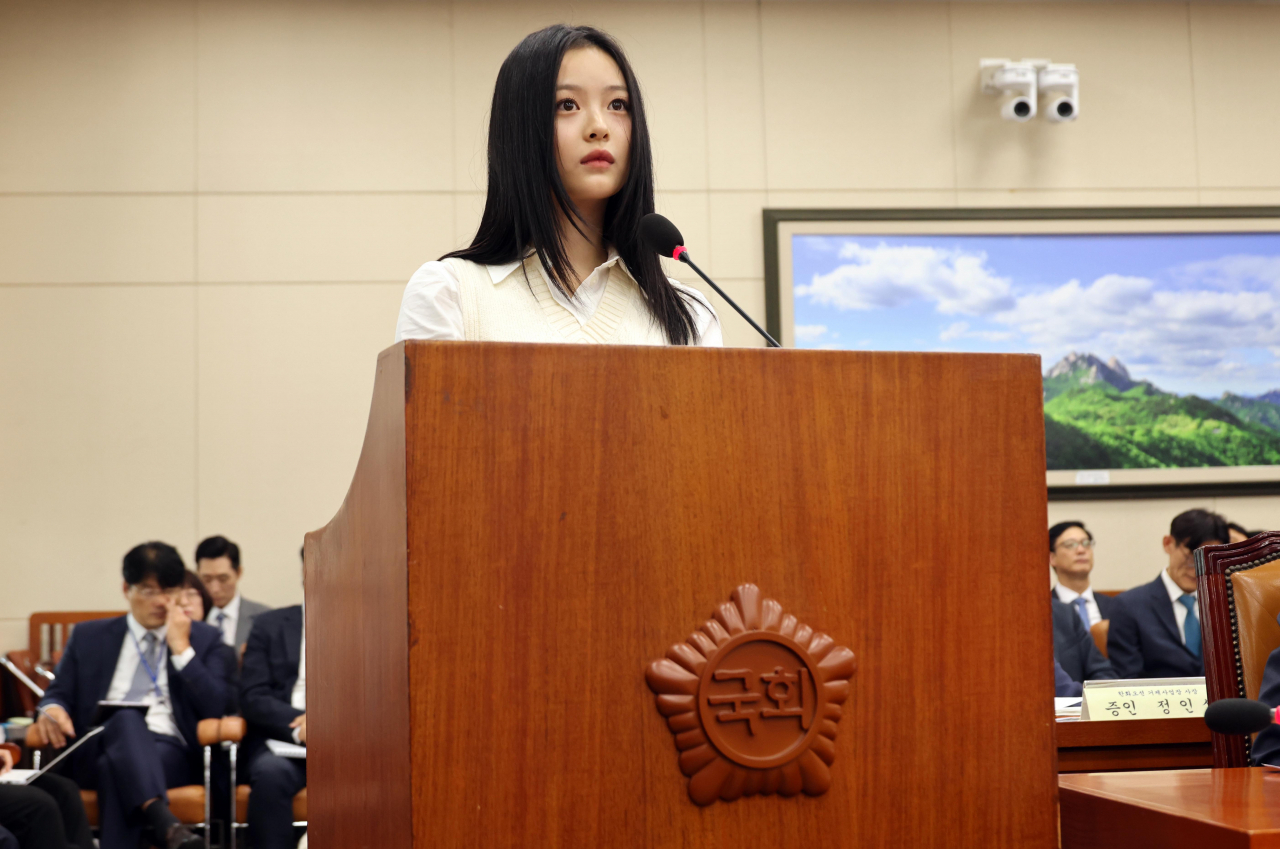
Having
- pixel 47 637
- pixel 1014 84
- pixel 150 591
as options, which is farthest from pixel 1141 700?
pixel 47 637

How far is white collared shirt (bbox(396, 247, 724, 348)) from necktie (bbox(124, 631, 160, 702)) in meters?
3.28

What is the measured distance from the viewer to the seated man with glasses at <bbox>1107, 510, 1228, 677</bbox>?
4188mm

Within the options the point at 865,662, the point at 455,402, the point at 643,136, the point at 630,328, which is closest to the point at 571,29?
the point at 643,136

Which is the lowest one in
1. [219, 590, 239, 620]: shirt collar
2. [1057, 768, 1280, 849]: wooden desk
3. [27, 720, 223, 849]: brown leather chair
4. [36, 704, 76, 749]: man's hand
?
[27, 720, 223, 849]: brown leather chair

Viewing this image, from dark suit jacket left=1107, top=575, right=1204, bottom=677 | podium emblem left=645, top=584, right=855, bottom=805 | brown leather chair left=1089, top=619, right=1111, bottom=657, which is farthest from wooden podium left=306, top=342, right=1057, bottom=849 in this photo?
brown leather chair left=1089, top=619, right=1111, bottom=657

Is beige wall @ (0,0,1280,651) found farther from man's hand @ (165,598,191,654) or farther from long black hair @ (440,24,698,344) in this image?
long black hair @ (440,24,698,344)

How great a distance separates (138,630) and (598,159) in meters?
3.44

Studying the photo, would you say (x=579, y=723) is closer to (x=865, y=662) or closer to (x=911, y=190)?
(x=865, y=662)

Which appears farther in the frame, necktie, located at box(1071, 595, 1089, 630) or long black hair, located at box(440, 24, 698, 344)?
necktie, located at box(1071, 595, 1089, 630)

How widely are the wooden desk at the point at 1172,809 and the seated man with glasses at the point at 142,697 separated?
121 inches

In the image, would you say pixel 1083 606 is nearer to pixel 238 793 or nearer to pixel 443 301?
pixel 238 793

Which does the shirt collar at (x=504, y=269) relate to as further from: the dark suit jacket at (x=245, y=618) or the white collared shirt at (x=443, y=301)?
the dark suit jacket at (x=245, y=618)

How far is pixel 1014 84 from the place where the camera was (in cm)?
538

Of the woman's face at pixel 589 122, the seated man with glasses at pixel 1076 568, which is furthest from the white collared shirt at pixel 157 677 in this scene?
the seated man with glasses at pixel 1076 568
